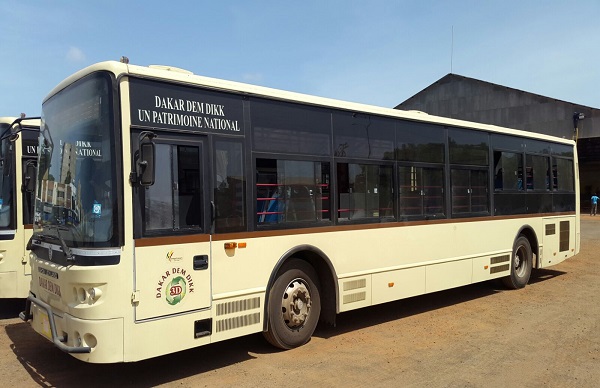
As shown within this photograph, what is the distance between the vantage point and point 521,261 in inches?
411

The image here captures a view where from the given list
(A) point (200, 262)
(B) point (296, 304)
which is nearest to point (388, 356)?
(B) point (296, 304)

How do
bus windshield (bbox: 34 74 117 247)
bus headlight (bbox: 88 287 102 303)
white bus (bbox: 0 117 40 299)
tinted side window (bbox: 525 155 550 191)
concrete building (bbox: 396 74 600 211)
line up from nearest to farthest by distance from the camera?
bus headlight (bbox: 88 287 102 303)
bus windshield (bbox: 34 74 117 247)
white bus (bbox: 0 117 40 299)
tinted side window (bbox: 525 155 550 191)
concrete building (bbox: 396 74 600 211)

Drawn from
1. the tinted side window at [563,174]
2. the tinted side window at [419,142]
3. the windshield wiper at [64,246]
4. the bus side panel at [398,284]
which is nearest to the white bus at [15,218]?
the windshield wiper at [64,246]

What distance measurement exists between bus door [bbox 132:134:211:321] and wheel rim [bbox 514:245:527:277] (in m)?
7.66

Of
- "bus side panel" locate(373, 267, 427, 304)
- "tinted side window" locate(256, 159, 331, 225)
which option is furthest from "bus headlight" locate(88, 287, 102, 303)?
"bus side panel" locate(373, 267, 427, 304)

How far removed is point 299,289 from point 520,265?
21.2 feet

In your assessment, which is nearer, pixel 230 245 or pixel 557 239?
pixel 230 245

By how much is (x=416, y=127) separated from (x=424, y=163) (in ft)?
2.03

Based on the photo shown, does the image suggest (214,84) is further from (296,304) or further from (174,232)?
(296,304)

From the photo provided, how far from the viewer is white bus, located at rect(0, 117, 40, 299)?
7613 mm

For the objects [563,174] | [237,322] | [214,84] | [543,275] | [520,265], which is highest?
[214,84]

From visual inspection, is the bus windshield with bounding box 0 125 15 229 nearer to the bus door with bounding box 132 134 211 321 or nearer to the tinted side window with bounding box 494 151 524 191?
the bus door with bounding box 132 134 211 321

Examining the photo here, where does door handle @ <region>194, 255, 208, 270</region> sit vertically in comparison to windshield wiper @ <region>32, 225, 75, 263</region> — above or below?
below

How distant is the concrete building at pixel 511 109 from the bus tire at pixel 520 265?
28551 millimetres
